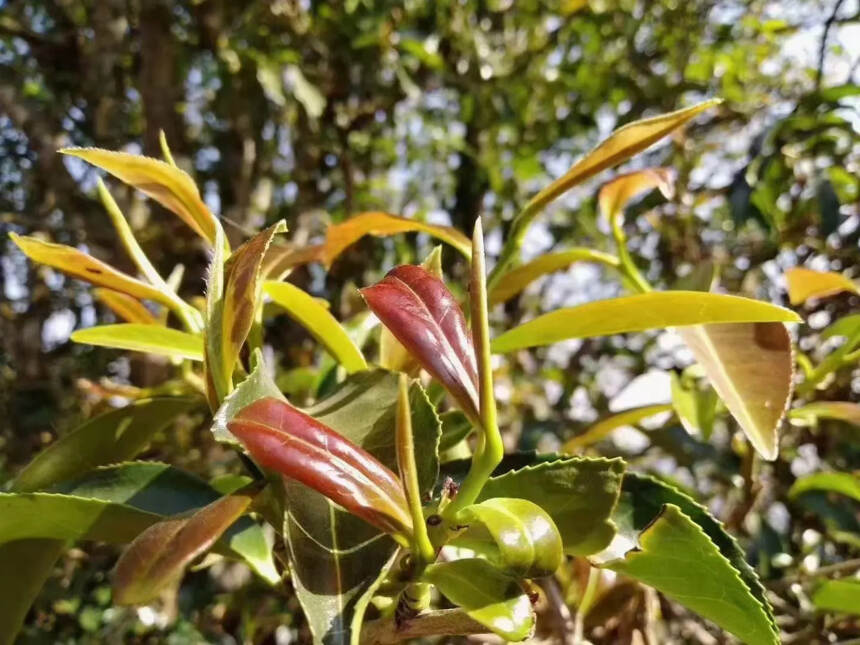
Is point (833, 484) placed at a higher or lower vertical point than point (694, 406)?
lower

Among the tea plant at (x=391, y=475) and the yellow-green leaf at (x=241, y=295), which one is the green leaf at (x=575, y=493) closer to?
the tea plant at (x=391, y=475)

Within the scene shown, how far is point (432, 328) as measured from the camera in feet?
1.20

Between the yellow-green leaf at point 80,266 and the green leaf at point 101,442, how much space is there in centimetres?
9

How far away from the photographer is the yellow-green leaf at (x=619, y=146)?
1.66ft

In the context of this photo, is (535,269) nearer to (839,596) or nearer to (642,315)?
(642,315)

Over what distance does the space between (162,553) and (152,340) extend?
204 millimetres

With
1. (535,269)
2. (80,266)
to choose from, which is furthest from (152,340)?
(535,269)

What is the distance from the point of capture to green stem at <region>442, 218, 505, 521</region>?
332 millimetres

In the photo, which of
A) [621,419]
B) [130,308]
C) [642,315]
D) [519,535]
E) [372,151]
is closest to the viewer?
[519,535]

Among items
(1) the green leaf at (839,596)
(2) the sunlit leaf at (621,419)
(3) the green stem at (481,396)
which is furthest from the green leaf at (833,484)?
(3) the green stem at (481,396)

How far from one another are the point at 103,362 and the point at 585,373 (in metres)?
1.07

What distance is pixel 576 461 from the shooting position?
15.5 inches

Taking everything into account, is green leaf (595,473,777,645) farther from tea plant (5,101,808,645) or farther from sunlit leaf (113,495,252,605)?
sunlit leaf (113,495,252,605)

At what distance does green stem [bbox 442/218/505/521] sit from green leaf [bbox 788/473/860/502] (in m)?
0.52
